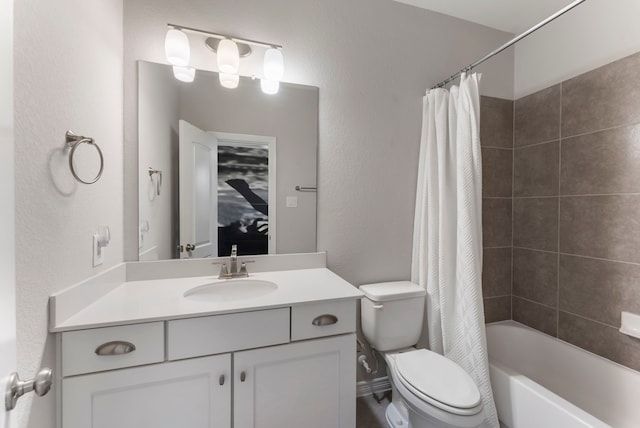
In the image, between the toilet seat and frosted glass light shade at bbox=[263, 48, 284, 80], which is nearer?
the toilet seat

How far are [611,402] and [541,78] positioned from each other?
204 centimetres

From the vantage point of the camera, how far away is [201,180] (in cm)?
153

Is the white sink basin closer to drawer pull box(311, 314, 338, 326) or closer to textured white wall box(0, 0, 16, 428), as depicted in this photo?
drawer pull box(311, 314, 338, 326)

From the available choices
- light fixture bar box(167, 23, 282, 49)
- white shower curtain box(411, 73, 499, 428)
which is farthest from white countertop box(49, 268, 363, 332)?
Result: light fixture bar box(167, 23, 282, 49)

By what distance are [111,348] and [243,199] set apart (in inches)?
35.2

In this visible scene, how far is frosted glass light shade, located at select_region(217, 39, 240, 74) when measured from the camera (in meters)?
1.44

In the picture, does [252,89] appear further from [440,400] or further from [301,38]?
[440,400]

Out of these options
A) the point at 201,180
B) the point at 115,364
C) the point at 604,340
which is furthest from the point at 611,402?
the point at 201,180

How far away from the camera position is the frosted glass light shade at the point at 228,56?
144cm

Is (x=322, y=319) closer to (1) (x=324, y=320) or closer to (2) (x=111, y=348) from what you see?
(1) (x=324, y=320)

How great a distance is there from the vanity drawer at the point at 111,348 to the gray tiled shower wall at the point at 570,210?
2134mm

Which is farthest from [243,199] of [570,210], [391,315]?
[570,210]

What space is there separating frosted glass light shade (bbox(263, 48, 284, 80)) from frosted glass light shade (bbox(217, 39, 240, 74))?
0.52 feet

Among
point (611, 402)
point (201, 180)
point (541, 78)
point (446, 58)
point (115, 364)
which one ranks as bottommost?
point (611, 402)
